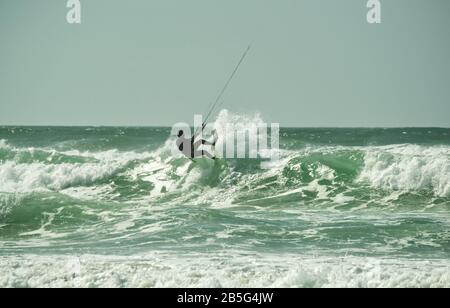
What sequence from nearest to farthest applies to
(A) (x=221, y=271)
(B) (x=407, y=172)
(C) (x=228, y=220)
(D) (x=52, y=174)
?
1. (A) (x=221, y=271)
2. (C) (x=228, y=220)
3. (B) (x=407, y=172)
4. (D) (x=52, y=174)

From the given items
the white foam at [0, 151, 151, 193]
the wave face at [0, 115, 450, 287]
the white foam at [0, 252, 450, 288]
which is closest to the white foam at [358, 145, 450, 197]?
the wave face at [0, 115, 450, 287]

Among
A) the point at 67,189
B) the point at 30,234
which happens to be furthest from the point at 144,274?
the point at 67,189

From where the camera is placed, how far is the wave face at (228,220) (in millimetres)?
9336

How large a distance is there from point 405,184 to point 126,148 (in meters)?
15.6

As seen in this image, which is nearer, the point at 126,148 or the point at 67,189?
the point at 67,189

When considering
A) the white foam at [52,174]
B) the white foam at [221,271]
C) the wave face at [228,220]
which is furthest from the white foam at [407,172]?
the white foam at [52,174]

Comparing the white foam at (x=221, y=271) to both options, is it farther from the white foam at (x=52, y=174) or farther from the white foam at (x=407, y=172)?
the white foam at (x=52, y=174)

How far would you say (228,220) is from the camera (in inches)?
533

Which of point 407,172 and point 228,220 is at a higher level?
point 407,172

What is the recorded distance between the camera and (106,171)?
→ 69.8 ft

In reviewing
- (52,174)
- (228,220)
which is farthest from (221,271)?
(52,174)

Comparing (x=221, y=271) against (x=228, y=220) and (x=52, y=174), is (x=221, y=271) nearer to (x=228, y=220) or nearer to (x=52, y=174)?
(x=228, y=220)

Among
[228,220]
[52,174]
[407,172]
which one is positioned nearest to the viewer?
[228,220]
